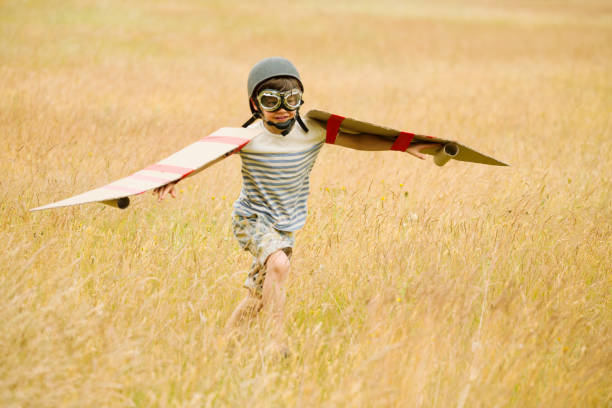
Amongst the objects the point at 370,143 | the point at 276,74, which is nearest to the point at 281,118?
the point at 276,74

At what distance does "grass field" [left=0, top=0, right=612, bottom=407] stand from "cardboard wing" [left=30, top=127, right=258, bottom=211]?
0.47 metres

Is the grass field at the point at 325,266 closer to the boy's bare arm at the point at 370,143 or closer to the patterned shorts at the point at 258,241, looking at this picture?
the patterned shorts at the point at 258,241

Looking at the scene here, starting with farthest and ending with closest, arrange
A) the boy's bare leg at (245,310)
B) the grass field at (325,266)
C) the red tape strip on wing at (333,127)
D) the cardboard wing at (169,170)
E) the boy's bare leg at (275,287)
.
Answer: the red tape strip on wing at (333,127)
the boy's bare leg at (245,310)
the boy's bare leg at (275,287)
the cardboard wing at (169,170)
the grass field at (325,266)

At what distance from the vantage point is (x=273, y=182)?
3.34 meters

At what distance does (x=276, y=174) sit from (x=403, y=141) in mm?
827

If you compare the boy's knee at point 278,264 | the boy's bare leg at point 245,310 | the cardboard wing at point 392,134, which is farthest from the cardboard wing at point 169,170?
the boy's bare leg at point 245,310

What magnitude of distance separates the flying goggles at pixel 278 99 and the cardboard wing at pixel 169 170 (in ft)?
0.59

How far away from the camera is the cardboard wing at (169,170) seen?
9.07ft

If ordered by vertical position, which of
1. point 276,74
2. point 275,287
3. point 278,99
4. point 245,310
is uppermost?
point 276,74

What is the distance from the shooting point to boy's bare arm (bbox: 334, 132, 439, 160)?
362 centimetres

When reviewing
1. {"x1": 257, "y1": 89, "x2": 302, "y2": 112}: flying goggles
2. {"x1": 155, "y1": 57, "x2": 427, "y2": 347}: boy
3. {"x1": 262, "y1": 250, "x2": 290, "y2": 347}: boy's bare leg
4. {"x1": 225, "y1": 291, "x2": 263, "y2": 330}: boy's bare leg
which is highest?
{"x1": 257, "y1": 89, "x2": 302, "y2": 112}: flying goggles

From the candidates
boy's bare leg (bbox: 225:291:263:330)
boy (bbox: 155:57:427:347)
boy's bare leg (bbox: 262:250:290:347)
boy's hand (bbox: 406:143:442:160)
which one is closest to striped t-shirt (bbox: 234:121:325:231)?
boy (bbox: 155:57:427:347)

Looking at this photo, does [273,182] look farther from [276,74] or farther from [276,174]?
[276,74]

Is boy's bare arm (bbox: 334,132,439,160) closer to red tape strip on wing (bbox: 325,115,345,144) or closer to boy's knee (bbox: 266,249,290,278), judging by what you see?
red tape strip on wing (bbox: 325,115,345,144)
